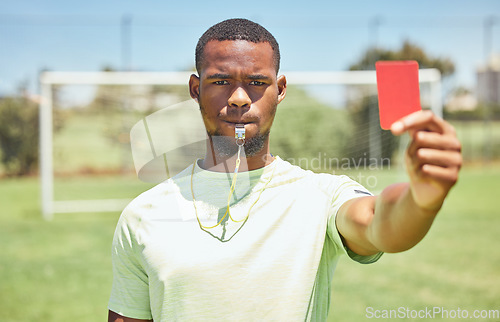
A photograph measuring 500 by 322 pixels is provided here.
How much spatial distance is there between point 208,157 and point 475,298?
3.97 meters

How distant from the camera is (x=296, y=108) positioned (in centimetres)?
1066

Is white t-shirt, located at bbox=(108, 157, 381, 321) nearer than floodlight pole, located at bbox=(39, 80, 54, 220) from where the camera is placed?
Yes

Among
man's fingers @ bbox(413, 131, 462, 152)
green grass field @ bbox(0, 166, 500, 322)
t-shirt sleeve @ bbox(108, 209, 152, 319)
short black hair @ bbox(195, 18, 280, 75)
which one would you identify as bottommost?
green grass field @ bbox(0, 166, 500, 322)

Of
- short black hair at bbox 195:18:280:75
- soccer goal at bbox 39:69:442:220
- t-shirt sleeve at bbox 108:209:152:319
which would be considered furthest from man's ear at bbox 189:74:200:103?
soccer goal at bbox 39:69:442:220

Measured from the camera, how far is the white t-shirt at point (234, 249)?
4.11 feet

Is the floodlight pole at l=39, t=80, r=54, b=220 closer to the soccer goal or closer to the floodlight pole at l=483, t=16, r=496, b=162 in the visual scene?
the soccer goal

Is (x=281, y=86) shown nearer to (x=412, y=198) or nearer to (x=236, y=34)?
(x=236, y=34)

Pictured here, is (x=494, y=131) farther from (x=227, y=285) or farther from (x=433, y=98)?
(x=227, y=285)

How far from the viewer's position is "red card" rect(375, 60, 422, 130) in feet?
2.90

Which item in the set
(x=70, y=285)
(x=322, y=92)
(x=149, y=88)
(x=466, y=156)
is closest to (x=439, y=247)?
(x=70, y=285)

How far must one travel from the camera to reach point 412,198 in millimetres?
Result: 935

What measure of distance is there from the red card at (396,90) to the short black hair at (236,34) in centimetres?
55

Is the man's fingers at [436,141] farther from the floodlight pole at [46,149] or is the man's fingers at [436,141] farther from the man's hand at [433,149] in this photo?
the floodlight pole at [46,149]

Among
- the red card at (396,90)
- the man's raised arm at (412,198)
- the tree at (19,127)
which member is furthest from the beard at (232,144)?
the tree at (19,127)
